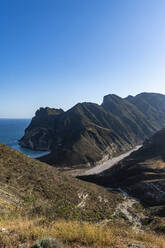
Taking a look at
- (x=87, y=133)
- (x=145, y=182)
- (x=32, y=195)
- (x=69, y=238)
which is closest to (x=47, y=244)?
(x=69, y=238)

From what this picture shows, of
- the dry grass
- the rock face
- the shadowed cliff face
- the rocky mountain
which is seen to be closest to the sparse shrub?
the dry grass

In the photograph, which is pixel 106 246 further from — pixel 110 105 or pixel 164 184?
pixel 110 105

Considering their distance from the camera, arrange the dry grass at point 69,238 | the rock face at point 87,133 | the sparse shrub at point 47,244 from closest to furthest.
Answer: the sparse shrub at point 47,244 < the dry grass at point 69,238 < the rock face at point 87,133

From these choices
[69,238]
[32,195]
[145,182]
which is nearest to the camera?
[69,238]

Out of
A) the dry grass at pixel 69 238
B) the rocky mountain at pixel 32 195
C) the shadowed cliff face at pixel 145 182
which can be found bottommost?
the shadowed cliff face at pixel 145 182

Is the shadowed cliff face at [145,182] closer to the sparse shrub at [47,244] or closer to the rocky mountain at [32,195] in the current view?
the rocky mountain at [32,195]

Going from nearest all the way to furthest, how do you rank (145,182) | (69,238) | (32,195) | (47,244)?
(47,244) < (69,238) < (32,195) < (145,182)

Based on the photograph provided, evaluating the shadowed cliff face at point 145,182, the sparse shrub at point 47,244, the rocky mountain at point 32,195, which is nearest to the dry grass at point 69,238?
the sparse shrub at point 47,244

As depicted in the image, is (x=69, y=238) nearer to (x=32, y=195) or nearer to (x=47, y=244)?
(x=47, y=244)

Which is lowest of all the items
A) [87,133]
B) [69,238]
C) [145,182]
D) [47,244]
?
[145,182]
